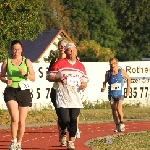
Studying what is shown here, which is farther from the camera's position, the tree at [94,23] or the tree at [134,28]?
the tree at [134,28]

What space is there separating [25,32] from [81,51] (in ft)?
156

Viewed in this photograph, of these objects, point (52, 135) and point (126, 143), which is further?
point (52, 135)

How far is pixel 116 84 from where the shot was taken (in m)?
19.4

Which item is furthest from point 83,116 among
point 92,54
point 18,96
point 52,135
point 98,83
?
point 92,54

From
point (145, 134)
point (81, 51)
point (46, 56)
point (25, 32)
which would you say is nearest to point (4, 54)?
point (25, 32)

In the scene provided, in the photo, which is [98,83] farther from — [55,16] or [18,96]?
[55,16]

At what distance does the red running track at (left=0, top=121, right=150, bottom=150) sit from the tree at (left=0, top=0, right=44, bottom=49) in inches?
182

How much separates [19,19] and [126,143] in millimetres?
10766

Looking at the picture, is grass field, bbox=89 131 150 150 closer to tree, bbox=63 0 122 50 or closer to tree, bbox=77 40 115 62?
tree, bbox=77 40 115 62

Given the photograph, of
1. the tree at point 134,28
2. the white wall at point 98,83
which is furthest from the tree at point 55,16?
the white wall at point 98,83

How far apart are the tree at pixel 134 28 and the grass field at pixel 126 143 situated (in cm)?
8165

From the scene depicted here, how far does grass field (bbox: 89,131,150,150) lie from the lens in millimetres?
14633

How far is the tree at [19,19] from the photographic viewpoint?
25328 millimetres

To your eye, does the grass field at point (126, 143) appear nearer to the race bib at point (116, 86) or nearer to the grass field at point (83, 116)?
the race bib at point (116, 86)
